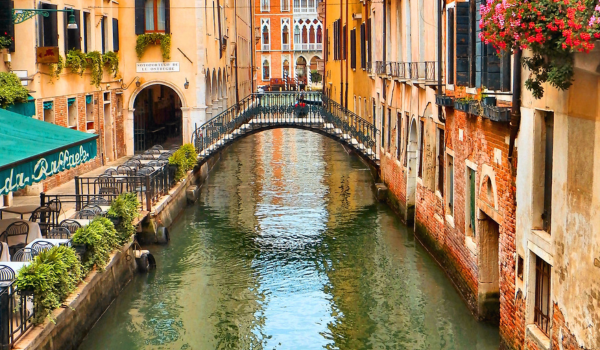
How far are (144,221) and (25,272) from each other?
748cm

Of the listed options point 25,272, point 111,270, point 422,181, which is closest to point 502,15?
point 25,272

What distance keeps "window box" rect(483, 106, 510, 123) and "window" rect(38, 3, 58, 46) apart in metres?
12.0

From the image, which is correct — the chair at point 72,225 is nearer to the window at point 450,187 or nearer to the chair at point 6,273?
the chair at point 6,273

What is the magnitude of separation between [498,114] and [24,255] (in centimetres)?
627

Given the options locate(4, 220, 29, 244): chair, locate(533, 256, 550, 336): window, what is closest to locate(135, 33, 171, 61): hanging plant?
locate(4, 220, 29, 244): chair

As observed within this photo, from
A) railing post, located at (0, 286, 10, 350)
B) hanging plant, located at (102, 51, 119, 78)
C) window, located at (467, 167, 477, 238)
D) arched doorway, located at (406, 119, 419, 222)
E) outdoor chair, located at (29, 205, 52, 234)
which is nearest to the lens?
railing post, located at (0, 286, 10, 350)

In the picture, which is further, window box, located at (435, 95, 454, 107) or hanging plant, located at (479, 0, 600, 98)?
window box, located at (435, 95, 454, 107)

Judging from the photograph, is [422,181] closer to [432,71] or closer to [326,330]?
[432,71]

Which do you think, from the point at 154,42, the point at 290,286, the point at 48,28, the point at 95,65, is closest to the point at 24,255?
the point at 290,286

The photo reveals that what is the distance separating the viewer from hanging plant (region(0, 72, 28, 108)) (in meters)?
16.3

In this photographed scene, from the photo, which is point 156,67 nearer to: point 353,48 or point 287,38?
point 353,48

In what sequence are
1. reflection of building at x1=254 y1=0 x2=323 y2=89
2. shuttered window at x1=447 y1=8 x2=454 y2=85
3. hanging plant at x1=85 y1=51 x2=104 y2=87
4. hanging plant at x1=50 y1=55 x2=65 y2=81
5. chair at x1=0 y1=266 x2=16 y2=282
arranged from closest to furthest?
chair at x1=0 y1=266 x2=16 y2=282 → shuttered window at x1=447 y1=8 x2=454 y2=85 → hanging plant at x1=50 y1=55 x2=65 y2=81 → hanging plant at x1=85 y1=51 x2=104 y2=87 → reflection of building at x1=254 y1=0 x2=323 y2=89

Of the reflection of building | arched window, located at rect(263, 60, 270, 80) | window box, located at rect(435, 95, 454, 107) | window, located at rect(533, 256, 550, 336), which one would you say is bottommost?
window, located at rect(533, 256, 550, 336)

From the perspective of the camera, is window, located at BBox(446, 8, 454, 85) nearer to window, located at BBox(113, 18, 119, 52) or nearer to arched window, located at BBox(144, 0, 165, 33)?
window, located at BBox(113, 18, 119, 52)
